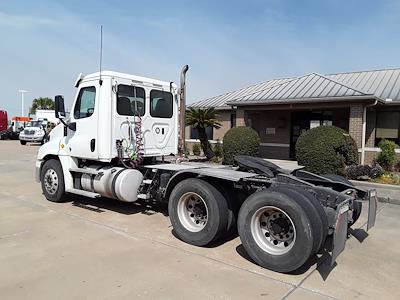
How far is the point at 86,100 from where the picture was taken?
7.44 metres

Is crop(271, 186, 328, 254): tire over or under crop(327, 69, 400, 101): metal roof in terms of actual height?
under

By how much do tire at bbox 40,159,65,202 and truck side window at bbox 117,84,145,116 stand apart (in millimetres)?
2010

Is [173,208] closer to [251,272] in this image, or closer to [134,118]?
[251,272]

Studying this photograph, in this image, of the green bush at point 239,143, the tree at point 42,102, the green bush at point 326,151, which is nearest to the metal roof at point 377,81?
the green bush at point 326,151

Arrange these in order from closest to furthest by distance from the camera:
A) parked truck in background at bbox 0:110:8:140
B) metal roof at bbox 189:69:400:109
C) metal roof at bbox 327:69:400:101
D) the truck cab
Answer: the truck cab < metal roof at bbox 189:69:400:109 < metal roof at bbox 327:69:400:101 < parked truck in background at bbox 0:110:8:140

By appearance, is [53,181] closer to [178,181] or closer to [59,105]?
[59,105]

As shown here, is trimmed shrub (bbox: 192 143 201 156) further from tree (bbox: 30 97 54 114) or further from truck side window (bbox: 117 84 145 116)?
tree (bbox: 30 97 54 114)

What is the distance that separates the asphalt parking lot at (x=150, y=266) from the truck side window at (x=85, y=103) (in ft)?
6.67

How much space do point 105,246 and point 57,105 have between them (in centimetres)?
344

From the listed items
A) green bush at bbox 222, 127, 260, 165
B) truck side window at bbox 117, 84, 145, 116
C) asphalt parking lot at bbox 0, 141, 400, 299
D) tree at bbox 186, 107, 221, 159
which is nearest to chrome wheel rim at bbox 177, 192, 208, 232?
asphalt parking lot at bbox 0, 141, 400, 299

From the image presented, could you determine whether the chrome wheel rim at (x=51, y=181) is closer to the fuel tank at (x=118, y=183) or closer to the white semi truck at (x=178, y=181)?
the white semi truck at (x=178, y=181)

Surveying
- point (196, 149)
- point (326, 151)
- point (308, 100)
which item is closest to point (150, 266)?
point (326, 151)

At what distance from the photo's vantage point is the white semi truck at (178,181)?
4477 mm

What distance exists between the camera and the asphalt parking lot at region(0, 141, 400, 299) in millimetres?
3914
